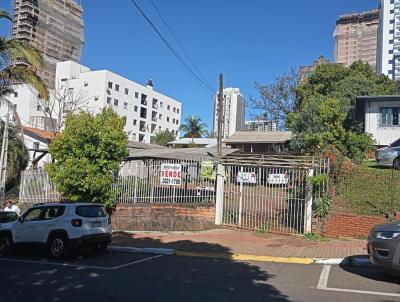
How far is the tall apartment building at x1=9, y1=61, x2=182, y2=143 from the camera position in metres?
80.0

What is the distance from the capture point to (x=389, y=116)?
30516mm

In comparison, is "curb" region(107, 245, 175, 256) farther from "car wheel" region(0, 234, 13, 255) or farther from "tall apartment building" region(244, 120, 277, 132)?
"tall apartment building" region(244, 120, 277, 132)

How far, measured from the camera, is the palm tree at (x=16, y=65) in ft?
51.3

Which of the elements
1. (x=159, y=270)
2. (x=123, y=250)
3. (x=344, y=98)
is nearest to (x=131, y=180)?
(x=123, y=250)

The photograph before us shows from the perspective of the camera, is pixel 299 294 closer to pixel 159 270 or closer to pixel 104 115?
pixel 159 270

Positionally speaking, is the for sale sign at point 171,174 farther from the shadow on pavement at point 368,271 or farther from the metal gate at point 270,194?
the shadow on pavement at point 368,271

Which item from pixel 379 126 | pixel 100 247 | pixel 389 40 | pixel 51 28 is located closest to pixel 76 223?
pixel 100 247

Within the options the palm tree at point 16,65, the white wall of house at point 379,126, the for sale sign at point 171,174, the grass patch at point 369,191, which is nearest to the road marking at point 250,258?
the grass patch at point 369,191

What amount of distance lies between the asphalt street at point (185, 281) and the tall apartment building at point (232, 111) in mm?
37122

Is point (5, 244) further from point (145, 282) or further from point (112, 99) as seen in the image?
point (112, 99)

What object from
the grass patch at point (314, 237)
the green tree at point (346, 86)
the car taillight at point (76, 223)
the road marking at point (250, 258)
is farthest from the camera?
the green tree at point (346, 86)

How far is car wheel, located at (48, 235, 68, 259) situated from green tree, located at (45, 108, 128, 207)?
5708mm

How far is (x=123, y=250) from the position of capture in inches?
534

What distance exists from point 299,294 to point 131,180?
1232cm
